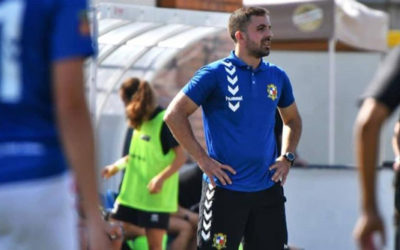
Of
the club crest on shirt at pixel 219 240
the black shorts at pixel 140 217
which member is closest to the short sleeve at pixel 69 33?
the club crest on shirt at pixel 219 240

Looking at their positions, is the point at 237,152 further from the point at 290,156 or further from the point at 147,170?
the point at 147,170

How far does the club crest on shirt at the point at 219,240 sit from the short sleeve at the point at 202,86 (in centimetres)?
78

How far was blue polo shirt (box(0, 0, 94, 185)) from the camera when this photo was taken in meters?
3.56

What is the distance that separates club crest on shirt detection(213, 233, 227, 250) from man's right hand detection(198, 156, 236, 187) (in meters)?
0.30

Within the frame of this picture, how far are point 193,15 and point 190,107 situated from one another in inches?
145

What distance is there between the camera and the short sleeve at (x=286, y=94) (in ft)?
23.7

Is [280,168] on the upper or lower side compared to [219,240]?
upper

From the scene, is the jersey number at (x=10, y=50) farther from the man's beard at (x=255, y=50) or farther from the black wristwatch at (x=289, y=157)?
the black wristwatch at (x=289, y=157)

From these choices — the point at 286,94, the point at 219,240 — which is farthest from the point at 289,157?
the point at 219,240

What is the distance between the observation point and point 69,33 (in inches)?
141

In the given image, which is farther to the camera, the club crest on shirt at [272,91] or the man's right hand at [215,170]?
the club crest on shirt at [272,91]

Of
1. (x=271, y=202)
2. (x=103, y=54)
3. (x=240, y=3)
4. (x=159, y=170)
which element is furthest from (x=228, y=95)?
(x=240, y=3)

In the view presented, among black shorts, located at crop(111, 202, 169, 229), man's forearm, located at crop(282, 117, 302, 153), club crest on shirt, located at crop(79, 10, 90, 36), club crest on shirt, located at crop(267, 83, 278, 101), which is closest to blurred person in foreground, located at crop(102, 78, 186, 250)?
black shorts, located at crop(111, 202, 169, 229)

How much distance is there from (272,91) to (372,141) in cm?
313
